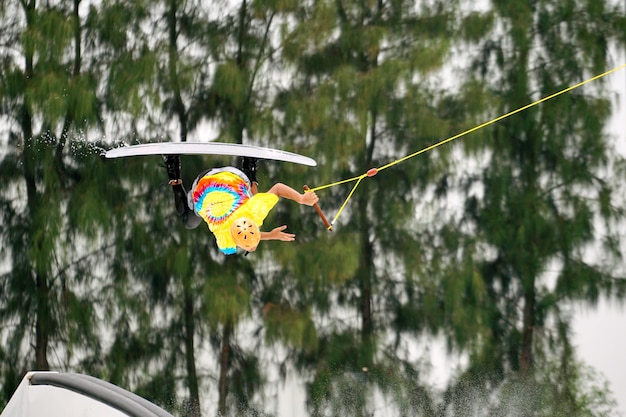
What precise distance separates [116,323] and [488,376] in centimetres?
223

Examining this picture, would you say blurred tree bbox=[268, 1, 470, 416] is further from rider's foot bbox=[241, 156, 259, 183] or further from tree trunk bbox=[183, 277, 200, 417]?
rider's foot bbox=[241, 156, 259, 183]

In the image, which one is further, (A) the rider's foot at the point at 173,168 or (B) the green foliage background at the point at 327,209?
(B) the green foliage background at the point at 327,209

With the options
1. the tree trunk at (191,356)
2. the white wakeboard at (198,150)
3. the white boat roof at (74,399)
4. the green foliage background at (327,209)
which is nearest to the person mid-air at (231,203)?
the white wakeboard at (198,150)

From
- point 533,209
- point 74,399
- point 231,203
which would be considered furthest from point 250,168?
point 533,209

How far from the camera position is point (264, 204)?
3207 millimetres

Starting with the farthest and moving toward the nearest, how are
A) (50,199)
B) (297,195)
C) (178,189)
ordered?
(50,199) < (178,189) < (297,195)

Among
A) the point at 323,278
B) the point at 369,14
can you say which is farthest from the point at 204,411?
the point at 369,14

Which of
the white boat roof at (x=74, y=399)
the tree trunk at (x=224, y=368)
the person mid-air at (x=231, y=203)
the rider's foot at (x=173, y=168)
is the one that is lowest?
the tree trunk at (x=224, y=368)

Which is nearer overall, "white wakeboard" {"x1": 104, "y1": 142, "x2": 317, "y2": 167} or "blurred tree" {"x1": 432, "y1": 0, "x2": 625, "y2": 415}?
"white wakeboard" {"x1": 104, "y1": 142, "x2": 317, "y2": 167}

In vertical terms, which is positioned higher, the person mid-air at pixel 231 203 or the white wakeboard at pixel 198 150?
the white wakeboard at pixel 198 150

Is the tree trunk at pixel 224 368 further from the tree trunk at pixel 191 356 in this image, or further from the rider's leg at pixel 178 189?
the rider's leg at pixel 178 189

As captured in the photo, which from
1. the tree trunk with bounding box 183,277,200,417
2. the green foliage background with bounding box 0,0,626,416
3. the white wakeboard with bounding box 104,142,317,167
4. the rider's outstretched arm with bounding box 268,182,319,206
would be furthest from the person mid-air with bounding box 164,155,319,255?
the tree trunk with bounding box 183,277,200,417

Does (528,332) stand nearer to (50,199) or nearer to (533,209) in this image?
(533,209)

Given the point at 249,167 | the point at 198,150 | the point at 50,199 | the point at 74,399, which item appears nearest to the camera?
the point at 74,399
